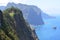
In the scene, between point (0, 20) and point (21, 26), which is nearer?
point (0, 20)

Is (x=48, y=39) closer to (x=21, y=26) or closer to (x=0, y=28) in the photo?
(x=21, y=26)

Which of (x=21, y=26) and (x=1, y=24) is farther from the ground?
(x=21, y=26)

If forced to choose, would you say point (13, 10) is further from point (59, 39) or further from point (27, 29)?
point (59, 39)

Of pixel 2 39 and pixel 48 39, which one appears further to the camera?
pixel 48 39

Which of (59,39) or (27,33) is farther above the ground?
(59,39)

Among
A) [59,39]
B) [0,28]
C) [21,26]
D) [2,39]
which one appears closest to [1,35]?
[2,39]

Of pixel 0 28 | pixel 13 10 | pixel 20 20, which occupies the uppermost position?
pixel 13 10

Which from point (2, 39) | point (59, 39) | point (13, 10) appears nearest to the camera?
point (2, 39)

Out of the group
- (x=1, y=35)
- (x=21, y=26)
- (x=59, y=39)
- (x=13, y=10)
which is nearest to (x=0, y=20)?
(x=1, y=35)

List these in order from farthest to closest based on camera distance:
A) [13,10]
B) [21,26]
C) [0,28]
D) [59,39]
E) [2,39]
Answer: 1. [59,39]
2. [13,10]
3. [21,26]
4. [0,28]
5. [2,39]
